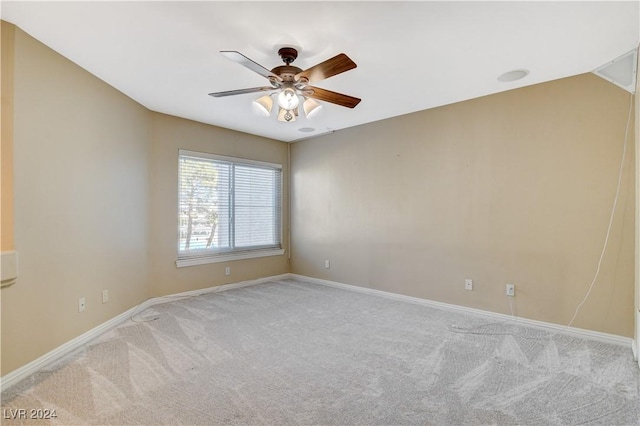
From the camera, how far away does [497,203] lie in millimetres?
3486

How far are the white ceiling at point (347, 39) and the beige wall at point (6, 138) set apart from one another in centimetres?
18

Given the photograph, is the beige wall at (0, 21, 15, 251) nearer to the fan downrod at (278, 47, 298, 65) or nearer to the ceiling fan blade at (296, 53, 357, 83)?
the fan downrod at (278, 47, 298, 65)

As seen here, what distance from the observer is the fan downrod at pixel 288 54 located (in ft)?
7.97

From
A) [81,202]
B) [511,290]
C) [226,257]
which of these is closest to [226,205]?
[226,257]

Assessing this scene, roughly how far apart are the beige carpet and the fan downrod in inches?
95.6

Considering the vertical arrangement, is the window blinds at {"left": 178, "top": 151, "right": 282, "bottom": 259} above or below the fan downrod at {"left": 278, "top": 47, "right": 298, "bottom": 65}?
below

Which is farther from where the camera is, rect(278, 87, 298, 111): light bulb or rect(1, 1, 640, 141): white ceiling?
rect(278, 87, 298, 111): light bulb

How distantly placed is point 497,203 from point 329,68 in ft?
8.16

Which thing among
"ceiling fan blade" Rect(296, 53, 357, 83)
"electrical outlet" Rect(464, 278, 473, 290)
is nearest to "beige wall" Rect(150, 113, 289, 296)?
"ceiling fan blade" Rect(296, 53, 357, 83)

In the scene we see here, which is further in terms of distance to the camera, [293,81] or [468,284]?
[468,284]

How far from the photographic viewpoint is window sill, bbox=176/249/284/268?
4405 millimetres

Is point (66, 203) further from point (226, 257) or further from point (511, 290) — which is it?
point (511, 290)

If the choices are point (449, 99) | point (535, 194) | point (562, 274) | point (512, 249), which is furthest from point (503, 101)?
point (562, 274)

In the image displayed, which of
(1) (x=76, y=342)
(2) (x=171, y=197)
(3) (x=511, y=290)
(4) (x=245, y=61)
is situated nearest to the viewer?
(4) (x=245, y=61)
